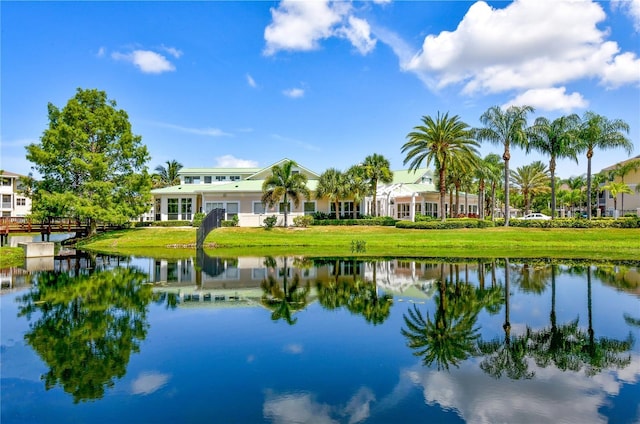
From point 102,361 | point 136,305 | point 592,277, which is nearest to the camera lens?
point 102,361

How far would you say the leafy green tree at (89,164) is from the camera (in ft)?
127

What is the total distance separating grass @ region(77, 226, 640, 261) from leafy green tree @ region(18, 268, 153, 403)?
48.0 feet

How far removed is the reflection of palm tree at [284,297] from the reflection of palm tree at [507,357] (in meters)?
5.65

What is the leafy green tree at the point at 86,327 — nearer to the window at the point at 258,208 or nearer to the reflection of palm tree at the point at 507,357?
the reflection of palm tree at the point at 507,357

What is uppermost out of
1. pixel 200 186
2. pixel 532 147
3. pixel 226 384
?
pixel 532 147

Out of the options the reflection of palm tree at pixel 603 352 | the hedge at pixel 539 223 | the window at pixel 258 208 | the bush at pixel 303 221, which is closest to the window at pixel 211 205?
the window at pixel 258 208

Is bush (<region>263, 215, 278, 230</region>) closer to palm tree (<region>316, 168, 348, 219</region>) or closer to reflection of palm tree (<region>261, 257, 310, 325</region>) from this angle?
palm tree (<region>316, 168, 348, 219</region>)

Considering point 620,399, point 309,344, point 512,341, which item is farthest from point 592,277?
point 309,344

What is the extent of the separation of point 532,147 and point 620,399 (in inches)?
1778

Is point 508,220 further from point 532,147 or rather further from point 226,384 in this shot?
point 226,384

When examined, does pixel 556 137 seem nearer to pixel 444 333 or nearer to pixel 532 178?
pixel 532 178

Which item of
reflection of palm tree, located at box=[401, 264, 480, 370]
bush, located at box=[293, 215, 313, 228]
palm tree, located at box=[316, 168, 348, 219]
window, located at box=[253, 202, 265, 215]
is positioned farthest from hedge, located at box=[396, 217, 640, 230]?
reflection of palm tree, located at box=[401, 264, 480, 370]

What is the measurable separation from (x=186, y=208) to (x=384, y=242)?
85.2 ft

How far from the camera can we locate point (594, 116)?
44.2 meters
